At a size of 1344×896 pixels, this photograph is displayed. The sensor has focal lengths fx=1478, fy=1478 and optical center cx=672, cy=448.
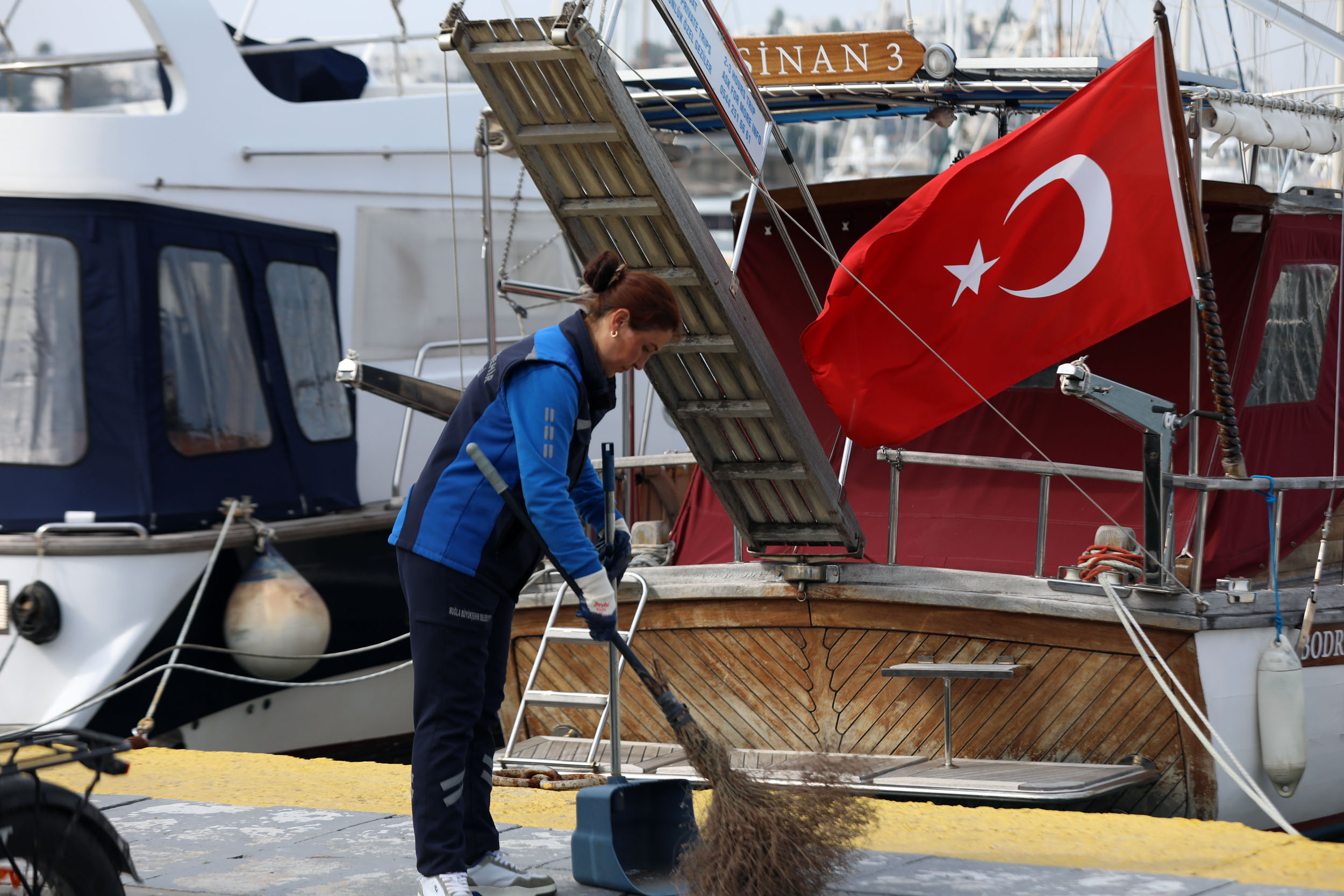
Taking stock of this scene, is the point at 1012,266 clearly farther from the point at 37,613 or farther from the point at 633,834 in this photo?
the point at 37,613

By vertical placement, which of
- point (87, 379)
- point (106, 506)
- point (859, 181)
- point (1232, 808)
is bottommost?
point (1232, 808)

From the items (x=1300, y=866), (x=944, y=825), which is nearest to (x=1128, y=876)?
(x=1300, y=866)

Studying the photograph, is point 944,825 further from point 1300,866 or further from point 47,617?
point 47,617

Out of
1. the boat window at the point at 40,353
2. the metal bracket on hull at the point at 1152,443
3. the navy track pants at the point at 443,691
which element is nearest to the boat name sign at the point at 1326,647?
the metal bracket on hull at the point at 1152,443

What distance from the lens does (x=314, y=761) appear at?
7.09 meters

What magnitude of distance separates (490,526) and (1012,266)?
2866 millimetres

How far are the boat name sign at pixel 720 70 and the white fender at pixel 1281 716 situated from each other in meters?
2.95

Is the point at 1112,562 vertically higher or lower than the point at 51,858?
higher

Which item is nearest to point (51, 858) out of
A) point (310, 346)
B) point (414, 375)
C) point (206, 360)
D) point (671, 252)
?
point (671, 252)

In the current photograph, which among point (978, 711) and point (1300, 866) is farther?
point (978, 711)

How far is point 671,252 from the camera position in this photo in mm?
5898

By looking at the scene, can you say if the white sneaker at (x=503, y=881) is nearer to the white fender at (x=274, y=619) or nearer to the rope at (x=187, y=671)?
the rope at (x=187, y=671)

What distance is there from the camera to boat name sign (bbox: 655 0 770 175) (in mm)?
5418

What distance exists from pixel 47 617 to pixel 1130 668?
19.2ft
